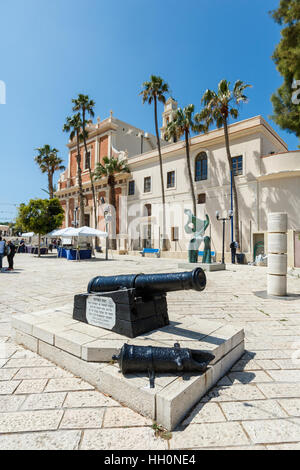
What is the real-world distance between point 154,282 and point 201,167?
72.3 feet

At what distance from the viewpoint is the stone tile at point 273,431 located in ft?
5.67

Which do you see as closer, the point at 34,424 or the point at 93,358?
the point at 34,424

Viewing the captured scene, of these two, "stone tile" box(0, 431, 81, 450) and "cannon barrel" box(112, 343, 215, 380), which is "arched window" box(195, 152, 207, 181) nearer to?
"cannon barrel" box(112, 343, 215, 380)

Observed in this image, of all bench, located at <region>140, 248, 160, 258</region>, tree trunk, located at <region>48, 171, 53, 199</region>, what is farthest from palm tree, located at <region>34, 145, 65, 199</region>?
bench, located at <region>140, 248, 160, 258</region>

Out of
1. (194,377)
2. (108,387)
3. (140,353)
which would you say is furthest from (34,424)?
(194,377)

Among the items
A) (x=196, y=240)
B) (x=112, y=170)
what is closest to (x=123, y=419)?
(x=196, y=240)

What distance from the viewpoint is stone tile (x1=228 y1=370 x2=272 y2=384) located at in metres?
2.53

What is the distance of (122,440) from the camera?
1.72 meters

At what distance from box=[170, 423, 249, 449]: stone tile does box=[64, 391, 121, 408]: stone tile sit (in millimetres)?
603

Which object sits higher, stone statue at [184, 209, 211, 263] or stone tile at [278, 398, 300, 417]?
stone statue at [184, 209, 211, 263]
